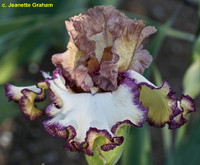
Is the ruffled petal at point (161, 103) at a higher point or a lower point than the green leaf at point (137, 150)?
higher

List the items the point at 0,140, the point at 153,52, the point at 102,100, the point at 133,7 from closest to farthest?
the point at 102,100 < the point at 153,52 < the point at 0,140 < the point at 133,7

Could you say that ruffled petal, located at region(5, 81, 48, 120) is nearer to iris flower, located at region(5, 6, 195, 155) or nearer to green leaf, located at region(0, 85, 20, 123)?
iris flower, located at region(5, 6, 195, 155)

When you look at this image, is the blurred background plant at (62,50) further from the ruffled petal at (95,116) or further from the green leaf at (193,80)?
the ruffled petal at (95,116)

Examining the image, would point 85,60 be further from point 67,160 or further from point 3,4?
point 67,160

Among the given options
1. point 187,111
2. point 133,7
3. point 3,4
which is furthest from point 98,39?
point 133,7

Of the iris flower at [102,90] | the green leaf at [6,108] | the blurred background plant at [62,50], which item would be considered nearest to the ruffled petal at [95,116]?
the iris flower at [102,90]

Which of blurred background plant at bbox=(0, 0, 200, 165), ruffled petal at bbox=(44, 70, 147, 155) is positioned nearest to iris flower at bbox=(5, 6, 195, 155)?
ruffled petal at bbox=(44, 70, 147, 155)
